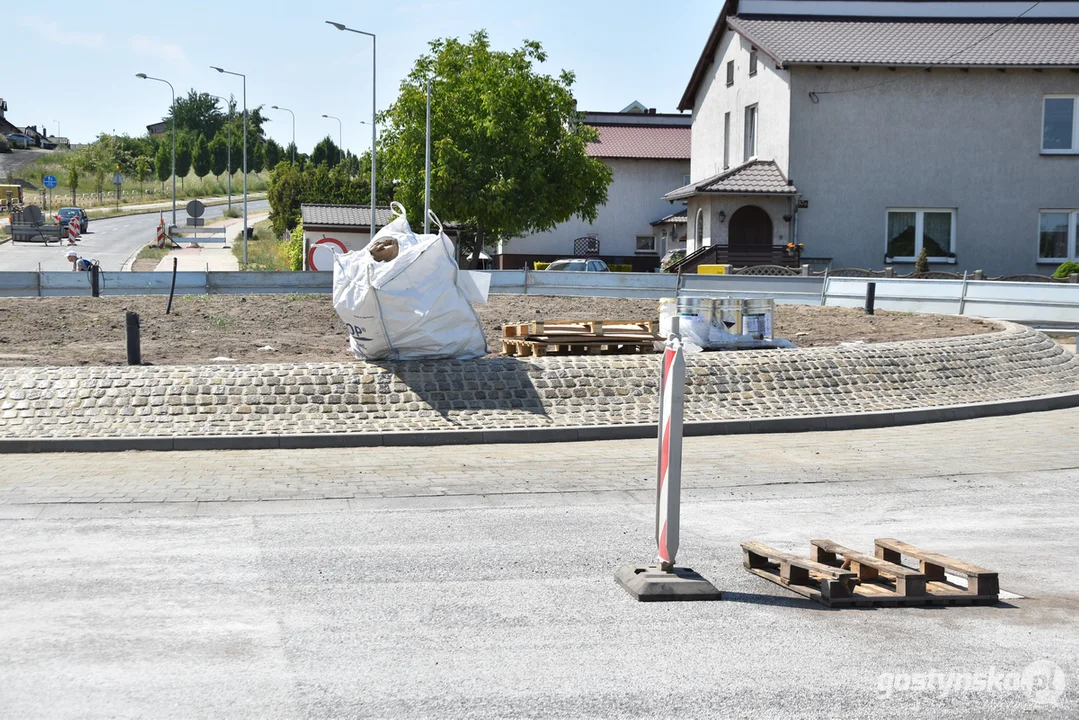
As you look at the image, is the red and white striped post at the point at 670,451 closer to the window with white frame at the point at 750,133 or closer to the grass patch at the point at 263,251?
the window with white frame at the point at 750,133

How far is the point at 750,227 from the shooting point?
41188 mm

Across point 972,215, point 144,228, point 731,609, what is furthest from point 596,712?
point 144,228

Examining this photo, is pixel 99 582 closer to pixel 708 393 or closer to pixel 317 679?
pixel 317 679

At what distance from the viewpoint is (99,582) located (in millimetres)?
6875

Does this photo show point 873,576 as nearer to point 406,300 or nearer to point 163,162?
point 406,300

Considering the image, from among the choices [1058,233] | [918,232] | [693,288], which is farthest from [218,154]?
[693,288]

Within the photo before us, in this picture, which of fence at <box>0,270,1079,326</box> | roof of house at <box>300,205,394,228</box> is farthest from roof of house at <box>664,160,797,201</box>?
roof of house at <box>300,205,394,228</box>

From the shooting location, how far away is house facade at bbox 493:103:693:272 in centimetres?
5781

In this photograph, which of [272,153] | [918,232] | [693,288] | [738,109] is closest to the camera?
[693,288]

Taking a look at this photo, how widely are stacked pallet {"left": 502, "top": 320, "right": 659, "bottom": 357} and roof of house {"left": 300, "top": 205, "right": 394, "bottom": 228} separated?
33697mm

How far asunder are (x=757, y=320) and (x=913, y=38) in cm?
2767

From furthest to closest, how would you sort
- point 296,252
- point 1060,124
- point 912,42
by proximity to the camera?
point 296,252
point 912,42
point 1060,124

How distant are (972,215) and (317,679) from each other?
125 feet

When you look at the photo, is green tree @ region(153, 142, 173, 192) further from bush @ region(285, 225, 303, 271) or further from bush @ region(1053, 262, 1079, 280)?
bush @ region(1053, 262, 1079, 280)
